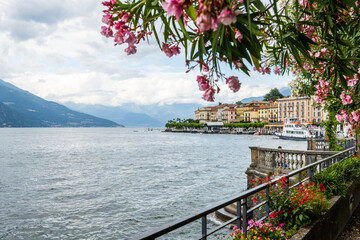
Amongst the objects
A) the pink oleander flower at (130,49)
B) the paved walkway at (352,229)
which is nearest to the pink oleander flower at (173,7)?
the pink oleander flower at (130,49)

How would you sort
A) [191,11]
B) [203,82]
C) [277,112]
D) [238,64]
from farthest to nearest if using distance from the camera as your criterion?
1. [277,112]
2. [203,82]
3. [238,64]
4. [191,11]

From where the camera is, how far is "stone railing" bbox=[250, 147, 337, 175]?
1269 cm

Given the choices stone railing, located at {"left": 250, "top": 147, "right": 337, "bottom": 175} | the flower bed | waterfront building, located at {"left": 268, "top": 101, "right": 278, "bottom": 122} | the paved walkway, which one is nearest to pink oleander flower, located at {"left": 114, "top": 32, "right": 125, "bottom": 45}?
the flower bed

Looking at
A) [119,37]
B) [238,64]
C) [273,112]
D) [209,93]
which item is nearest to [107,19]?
[119,37]

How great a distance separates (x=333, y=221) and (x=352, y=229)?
168 cm

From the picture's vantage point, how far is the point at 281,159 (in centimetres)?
1357

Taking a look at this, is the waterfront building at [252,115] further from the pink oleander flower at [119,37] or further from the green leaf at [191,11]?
the green leaf at [191,11]

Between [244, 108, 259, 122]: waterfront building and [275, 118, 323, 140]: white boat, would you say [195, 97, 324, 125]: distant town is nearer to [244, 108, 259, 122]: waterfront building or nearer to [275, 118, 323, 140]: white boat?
[244, 108, 259, 122]: waterfront building

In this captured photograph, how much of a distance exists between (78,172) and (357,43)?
119ft

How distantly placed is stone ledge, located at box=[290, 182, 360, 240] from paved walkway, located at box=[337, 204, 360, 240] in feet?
0.39

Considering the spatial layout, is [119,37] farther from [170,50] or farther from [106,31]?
[170,50]

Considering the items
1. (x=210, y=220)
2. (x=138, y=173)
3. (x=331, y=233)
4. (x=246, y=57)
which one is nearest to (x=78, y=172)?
(x=138, y=173)

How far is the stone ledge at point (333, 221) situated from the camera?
4.60 metres

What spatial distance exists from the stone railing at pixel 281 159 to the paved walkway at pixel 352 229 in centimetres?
443
